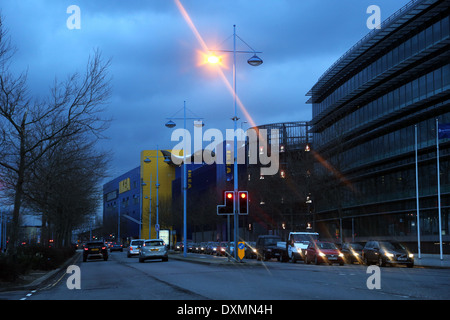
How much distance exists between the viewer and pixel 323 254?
33.5 m

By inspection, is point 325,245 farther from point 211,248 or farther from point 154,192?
point 154,192

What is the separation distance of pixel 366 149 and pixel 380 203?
7283 millimetres

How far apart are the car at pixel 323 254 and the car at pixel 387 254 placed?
2016mm

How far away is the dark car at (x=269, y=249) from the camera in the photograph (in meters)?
40.0

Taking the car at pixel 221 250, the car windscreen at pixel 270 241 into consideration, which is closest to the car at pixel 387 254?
the car windscreen at pixel 270 241

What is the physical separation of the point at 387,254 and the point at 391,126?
102 ft

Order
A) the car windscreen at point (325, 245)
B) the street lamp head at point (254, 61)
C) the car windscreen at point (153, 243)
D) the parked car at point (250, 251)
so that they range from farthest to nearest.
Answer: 1. the parked car at point (250, 251)
2. the car windscreen at point (153, 243)
3. the car windscreen at point (325, 245)
4. the street lamp head at point (254, 61)

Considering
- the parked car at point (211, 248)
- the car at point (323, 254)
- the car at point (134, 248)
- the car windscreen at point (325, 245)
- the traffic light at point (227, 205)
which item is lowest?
the parked car at point (211, 248)

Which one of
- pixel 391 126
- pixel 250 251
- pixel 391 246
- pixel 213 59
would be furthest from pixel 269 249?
pixel 391 126

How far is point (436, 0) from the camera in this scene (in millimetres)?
48656

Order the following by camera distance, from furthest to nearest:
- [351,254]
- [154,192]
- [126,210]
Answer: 1. [126,210]
2. [154,192]
3. [351,254]

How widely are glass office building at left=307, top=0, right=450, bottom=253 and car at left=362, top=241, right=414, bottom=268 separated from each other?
12833mm

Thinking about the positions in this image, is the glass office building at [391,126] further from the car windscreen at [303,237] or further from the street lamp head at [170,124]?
the street lamp head at [170,124]

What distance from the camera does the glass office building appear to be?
170ft
